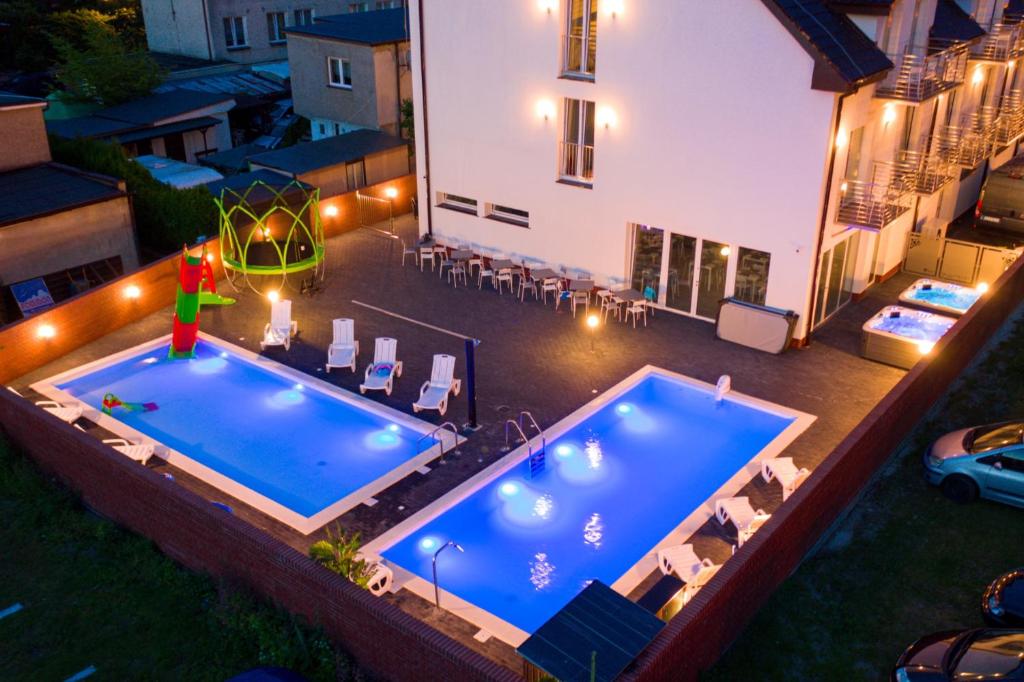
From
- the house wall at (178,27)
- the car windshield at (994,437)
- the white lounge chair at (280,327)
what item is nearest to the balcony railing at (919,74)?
the car windshield at (994,437)

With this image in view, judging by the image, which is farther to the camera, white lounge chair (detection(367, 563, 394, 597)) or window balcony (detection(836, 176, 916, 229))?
window balcony (detection(836, 176, 916, 229))

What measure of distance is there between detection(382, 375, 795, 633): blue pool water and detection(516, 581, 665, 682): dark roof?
277cm

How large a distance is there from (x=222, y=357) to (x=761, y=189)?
42.8 feet

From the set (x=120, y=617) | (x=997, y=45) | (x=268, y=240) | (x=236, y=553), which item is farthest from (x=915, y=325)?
(x=268, y=240)

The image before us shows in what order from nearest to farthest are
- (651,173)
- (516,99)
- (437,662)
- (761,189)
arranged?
(437,662) → (761,189) → (651,173) → (516,99)

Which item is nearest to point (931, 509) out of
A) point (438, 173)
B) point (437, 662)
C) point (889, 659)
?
point (889, 659)

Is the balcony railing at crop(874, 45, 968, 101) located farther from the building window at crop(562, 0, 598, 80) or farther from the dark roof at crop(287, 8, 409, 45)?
the dark roof at crop(287, 8, 409, 45)

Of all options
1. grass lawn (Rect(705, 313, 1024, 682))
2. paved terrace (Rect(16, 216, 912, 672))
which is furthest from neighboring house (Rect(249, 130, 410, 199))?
Answer: grass lawn (Rect(705, 313, 1024, 682))

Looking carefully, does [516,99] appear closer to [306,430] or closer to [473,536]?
[306,430]

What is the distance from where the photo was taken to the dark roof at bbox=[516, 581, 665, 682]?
8.99 meters

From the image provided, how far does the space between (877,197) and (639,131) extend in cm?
584

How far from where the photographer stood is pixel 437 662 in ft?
32.1

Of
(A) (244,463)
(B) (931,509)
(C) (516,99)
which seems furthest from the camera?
(C) (516,99)

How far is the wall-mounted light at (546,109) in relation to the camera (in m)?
22.0
